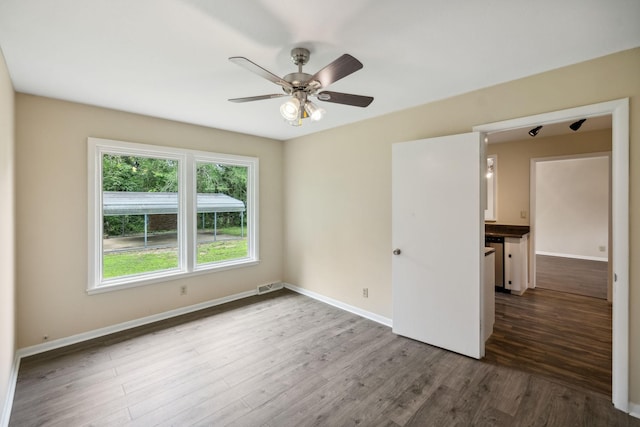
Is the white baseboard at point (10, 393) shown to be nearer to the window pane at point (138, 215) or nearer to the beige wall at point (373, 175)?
the window pane at point (138, 215)

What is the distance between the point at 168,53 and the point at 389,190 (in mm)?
2483

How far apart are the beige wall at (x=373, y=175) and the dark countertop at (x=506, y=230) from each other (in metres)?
2.51

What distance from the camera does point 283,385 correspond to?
7.42 feet

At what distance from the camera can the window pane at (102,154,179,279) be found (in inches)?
128

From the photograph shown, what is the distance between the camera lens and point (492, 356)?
2650 mm

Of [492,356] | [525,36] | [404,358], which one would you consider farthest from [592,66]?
[404,358]

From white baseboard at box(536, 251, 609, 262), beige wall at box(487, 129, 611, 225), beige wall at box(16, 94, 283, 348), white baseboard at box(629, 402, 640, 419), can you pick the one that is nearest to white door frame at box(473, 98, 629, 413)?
white baseboard at box(629, 402, 640, 419)

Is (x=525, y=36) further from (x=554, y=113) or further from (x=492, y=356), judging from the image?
(x=492, y=356)

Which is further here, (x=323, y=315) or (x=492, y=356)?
(x=323, y=315)

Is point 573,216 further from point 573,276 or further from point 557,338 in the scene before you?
point 557,338

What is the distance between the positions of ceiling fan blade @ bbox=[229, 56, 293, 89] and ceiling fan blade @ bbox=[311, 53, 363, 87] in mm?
216

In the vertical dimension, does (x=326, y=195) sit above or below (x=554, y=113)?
below

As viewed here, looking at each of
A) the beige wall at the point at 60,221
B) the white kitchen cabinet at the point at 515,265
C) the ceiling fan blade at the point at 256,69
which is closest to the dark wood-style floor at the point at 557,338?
the white kitchen cabinet at the point at 515,265

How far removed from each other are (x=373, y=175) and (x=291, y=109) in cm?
185
